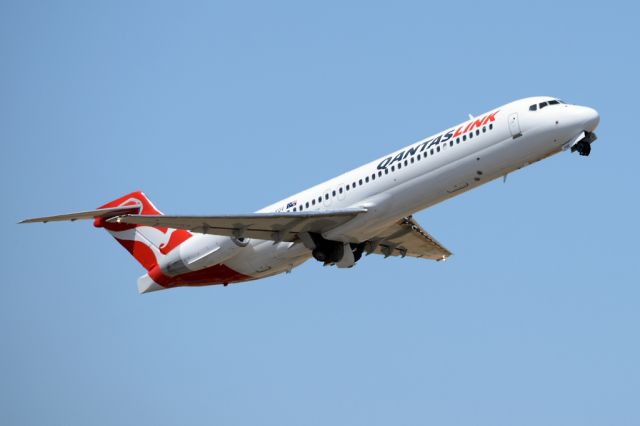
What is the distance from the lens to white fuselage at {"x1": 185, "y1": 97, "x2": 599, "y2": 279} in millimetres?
33406

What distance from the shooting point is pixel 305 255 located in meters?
38.2

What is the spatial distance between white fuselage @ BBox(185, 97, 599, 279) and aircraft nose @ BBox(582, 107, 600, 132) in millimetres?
31

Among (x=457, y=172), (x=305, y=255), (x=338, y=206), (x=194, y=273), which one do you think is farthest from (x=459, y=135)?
(x=194, y=273)

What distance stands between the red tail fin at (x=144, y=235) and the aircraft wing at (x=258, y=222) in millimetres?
3936

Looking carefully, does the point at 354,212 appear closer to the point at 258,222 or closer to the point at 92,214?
the point at 258,222

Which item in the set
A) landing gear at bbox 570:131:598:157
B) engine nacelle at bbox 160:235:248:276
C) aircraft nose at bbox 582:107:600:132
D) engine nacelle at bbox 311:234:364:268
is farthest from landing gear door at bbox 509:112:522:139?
engine nacelle at bbox 160:235:248:276

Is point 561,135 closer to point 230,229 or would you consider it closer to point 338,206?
point 338,206

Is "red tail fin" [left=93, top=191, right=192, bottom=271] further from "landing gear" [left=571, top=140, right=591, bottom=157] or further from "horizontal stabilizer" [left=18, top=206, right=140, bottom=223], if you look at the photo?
"landing gear" [left=571, top=140, right=591, bottom=157]

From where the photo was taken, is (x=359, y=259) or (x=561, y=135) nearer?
(x=561, y=135)

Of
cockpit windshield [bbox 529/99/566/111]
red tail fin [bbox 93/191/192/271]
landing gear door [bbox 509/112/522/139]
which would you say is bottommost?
red tail fin [bbox 93/191/192/271]

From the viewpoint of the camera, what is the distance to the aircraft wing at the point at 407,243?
3968 cm

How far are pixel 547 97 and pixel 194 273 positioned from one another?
14191 millimetres

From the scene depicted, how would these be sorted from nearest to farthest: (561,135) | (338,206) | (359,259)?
1. (561,135)
2. (338,206)
3. (359,259)

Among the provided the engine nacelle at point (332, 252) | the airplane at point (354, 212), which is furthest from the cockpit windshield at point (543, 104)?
the engine nacelle at point (332, 252)
